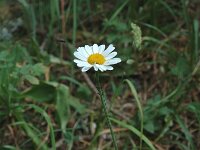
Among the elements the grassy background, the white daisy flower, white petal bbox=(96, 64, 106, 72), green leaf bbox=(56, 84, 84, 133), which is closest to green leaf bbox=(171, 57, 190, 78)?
the grassy background

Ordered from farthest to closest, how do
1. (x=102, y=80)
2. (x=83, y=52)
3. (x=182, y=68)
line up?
(x=102, y=80) < (x=182, y=68) < (x=83, y=52)

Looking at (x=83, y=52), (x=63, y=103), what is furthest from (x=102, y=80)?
(x=83, y=52)

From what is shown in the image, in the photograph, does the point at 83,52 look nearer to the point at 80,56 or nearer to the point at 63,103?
the point at 80,56

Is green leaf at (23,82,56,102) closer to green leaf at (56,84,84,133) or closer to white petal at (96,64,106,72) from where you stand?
green leaf at (56,84,84,133)

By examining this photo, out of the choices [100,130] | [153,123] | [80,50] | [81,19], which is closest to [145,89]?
[153,123]

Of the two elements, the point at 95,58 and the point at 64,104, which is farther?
the point at 64,104

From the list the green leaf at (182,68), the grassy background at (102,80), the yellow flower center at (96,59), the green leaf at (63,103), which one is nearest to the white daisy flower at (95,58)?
the yellow flower center at (96,59)

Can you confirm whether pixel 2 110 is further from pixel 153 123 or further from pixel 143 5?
pixel 143 5
